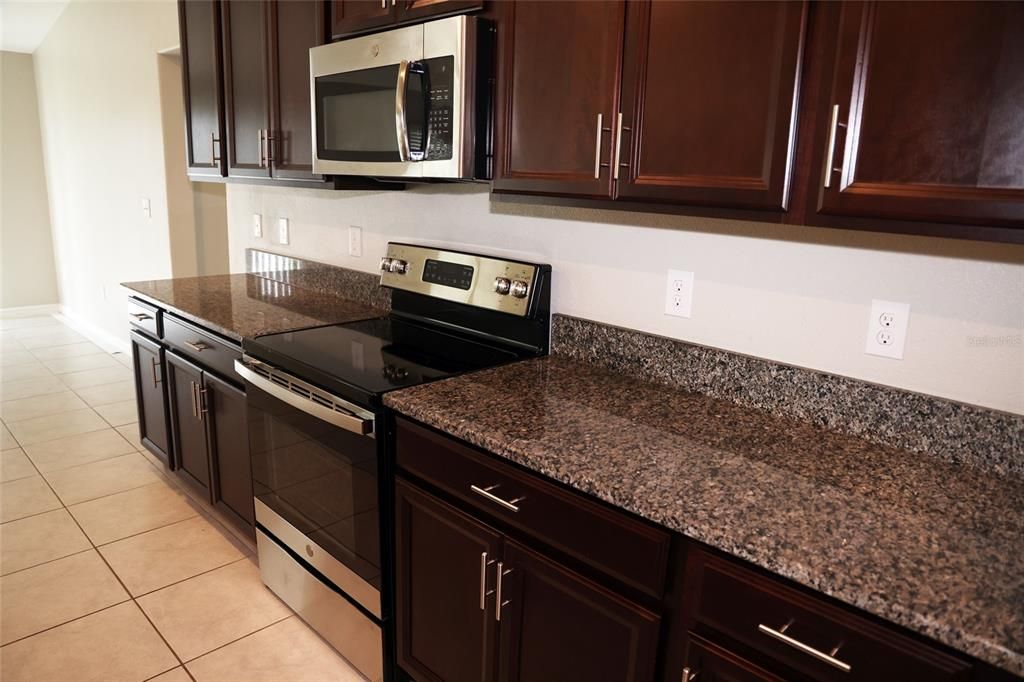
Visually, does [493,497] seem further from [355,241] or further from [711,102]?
[355,241]

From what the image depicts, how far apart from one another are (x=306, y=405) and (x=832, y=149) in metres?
1.38

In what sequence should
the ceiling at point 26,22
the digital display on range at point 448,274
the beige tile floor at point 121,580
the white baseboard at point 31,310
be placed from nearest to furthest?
the beige tile floor at point 121,580, the digital display on range at point 448,274, the ceiling at point 26,22, the white baseboard at point 31,310

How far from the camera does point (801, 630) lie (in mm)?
999

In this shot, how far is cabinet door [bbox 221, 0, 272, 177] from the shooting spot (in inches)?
98.6

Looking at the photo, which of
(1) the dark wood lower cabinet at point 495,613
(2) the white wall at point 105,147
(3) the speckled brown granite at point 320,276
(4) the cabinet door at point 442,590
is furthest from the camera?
(2) the white wall at point 105,147

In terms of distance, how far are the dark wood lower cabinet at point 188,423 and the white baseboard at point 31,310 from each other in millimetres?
5167

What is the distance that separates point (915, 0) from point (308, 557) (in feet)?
6.47

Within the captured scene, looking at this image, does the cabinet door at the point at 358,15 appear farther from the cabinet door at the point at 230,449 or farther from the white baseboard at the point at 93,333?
the white baseboard at the point at 93,333

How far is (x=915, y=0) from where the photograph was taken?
1.04 metres

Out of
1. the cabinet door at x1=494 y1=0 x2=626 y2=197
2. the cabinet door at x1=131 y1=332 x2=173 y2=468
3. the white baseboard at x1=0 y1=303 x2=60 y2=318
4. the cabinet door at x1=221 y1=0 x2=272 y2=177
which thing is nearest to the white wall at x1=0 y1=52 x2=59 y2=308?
the white baseboard at x1=0 y1=303 x2=60 y2=318

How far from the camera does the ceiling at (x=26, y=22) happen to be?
197 inches

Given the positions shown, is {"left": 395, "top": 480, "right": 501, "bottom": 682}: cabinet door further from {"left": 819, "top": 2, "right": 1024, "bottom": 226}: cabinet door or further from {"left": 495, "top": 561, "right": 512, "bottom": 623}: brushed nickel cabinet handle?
→ {"left": 819, "top": 2, "right": 1024, "bottom": 226}: cabinet door

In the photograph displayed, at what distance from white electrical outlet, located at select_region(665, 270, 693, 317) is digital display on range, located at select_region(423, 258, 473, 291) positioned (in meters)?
0.64

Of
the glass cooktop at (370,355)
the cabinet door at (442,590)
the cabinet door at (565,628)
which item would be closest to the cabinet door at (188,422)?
the glass cooktop at (370,355)
